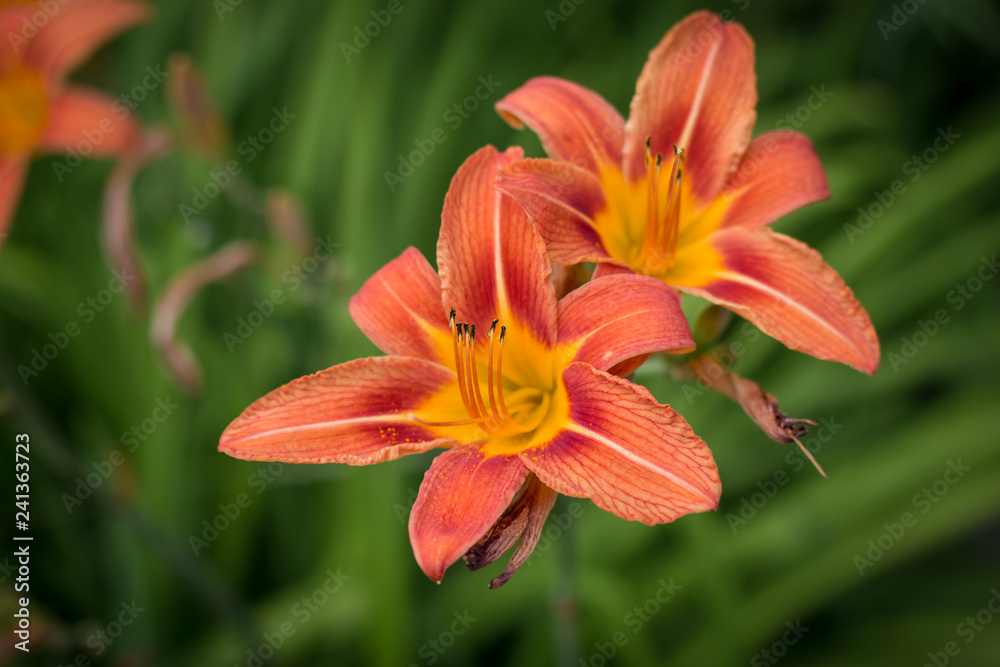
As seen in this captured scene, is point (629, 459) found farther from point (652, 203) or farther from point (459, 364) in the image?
point (652, 203)

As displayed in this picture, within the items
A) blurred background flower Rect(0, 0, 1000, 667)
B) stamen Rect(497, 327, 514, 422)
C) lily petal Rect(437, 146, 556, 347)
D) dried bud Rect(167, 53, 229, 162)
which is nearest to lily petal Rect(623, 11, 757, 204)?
lily petal Rect(437, 146, 556, 347)

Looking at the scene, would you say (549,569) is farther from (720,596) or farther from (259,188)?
(259,188)

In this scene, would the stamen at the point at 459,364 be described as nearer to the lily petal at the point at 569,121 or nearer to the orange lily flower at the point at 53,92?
the lily petal at the point at 569,121

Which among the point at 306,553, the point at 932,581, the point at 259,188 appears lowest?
the point at 932,581

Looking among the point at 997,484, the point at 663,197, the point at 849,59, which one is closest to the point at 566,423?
the point at 663,197

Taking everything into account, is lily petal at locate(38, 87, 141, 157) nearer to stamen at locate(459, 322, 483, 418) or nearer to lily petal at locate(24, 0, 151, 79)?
lily petal at locate(24, 0, 151, 79)

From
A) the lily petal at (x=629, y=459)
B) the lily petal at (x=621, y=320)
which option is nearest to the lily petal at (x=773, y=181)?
the lily petal at (x=621, y=320)

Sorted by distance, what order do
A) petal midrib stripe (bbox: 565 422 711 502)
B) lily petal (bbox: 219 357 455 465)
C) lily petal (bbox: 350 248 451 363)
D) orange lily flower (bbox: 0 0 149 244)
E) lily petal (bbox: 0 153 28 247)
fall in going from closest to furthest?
petal midrib stripe (bbox: 565 422 711 502) < lily petal (bbox: 219 357 455 465) < lily petal (bbox: 350 248 451 363) < lily petal (bbox: 0 153 28 247) < orange lily flower (bbox: 0 0 149 244)
